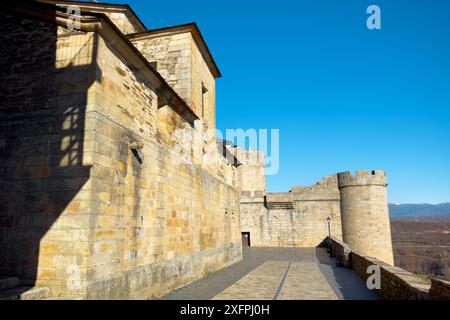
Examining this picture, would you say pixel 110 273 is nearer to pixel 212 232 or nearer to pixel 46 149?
pixel 46 149

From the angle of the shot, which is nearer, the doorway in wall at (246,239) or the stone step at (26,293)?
the stone step at (26,293)

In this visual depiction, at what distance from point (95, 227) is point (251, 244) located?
22451 millimetres

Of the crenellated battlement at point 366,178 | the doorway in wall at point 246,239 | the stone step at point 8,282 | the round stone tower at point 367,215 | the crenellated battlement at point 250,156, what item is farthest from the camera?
the crenellated battlement at point 250,156

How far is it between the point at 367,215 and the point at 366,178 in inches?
103

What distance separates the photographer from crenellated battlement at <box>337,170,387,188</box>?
74.4 ft

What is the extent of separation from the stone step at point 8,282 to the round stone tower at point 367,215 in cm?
2173

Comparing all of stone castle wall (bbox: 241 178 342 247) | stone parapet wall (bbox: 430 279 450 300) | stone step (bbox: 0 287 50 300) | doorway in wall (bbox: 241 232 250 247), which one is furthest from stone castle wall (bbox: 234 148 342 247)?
stone step (bbox: 0 287 50 300)

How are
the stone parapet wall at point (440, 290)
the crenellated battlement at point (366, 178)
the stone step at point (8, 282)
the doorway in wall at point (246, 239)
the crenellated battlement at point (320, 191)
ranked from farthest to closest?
the doorway in wall at point (246, 239), the crenellated battlement at point (320, 191), the crenellated battlement at point (366, 178), the stone step at point (8, 282), the stone parapet wall at point (440, 290)

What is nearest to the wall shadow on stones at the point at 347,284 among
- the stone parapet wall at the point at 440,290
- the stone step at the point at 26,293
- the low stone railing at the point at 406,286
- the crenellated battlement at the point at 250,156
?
the low stone railing at the point at 406,286

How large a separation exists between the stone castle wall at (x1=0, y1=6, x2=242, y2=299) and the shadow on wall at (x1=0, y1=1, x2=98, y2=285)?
2cm

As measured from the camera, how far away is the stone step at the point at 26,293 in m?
4.15

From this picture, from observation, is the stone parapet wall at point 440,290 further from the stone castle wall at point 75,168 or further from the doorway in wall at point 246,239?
the doorway in wall at point 246,239
